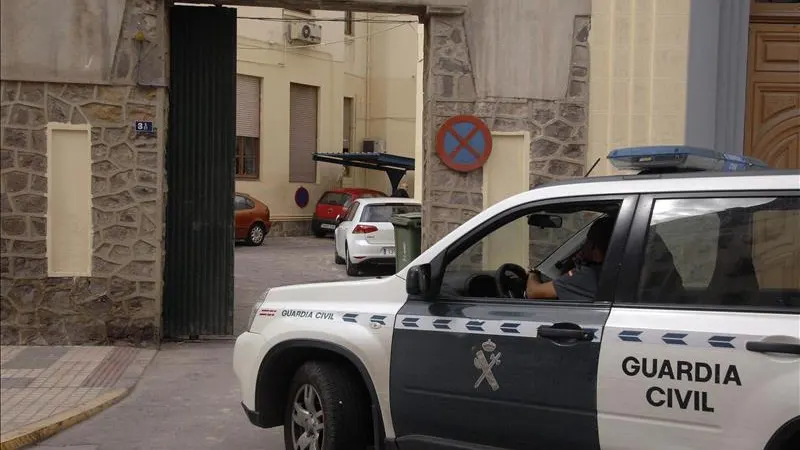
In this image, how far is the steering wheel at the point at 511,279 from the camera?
469 centimetres

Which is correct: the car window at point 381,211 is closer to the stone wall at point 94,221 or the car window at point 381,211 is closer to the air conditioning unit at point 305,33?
the stone wall at point 94,221

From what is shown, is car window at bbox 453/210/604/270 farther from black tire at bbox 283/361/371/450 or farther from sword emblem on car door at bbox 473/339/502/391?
black tire at bbox 283/361/371/450

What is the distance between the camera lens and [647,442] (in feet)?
12.3

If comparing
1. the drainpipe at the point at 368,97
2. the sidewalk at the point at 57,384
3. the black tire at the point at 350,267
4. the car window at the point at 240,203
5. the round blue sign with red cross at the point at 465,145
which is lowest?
the sidewalk at the point at 57,384

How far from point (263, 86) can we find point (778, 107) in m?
18.3

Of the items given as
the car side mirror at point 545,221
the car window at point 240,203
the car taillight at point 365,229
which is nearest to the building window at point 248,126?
the car window at point 240,203

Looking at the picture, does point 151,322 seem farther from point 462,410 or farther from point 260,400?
point 462,410

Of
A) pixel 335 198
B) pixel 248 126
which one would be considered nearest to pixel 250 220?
pixel 335 198

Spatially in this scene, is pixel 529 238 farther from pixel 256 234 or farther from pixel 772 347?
pixel 256 234

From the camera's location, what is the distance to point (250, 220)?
75.3 feet

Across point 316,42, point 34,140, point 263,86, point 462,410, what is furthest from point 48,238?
point 316,42

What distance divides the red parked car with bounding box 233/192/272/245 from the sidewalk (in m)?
13.5

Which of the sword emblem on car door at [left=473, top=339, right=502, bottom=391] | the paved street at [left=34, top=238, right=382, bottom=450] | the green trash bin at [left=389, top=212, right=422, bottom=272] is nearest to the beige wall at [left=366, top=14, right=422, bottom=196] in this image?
the green trash bin at [left=389, top=212, right=422, bottom=272]

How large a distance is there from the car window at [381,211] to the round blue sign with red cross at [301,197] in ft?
35.3
